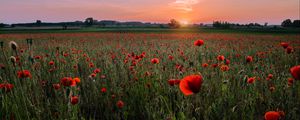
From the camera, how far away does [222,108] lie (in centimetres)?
308

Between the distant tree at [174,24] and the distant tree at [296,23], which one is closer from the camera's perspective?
the distant tree at [296,23]

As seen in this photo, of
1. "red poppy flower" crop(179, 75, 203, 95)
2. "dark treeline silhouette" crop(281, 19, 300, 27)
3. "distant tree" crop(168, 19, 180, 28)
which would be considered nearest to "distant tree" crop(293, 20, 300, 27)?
"dark treeline silhouette" crop(281, 19, 300, 27)

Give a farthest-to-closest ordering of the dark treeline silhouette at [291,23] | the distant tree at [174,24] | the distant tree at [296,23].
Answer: the distant tree at [174,24]
the dark treeline silhouette at [291,23]
the distant tree at [296,23]

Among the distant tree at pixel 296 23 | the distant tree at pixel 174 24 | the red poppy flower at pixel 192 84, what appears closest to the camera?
the red poppy flower at pixel 192 84

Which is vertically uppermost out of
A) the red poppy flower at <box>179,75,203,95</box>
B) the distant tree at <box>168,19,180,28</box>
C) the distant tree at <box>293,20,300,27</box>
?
the distant tree at <box>168,19,180,28</box>

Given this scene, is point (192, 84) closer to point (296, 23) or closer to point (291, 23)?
point (296, 23)

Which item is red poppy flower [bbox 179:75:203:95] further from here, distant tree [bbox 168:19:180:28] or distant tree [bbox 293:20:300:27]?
distant tree [bbox 168:19:180:28]

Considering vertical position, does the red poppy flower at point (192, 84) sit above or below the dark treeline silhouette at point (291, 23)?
below

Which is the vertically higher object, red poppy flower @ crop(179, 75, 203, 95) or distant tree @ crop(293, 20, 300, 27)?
distant tree @ crop(293, 20, 300, 27)

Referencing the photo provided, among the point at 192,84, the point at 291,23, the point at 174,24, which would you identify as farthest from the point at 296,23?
the point at 192,84

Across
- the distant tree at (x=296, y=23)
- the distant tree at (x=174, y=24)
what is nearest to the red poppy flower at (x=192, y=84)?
the distant tree at (x=296, y=23)

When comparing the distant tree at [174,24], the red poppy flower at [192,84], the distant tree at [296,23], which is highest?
the distant tree at [174,24]

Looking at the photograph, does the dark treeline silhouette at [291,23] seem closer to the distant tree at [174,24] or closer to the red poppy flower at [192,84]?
the distant tree at [174,24]

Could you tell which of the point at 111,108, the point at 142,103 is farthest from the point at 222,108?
the point at 111,108
